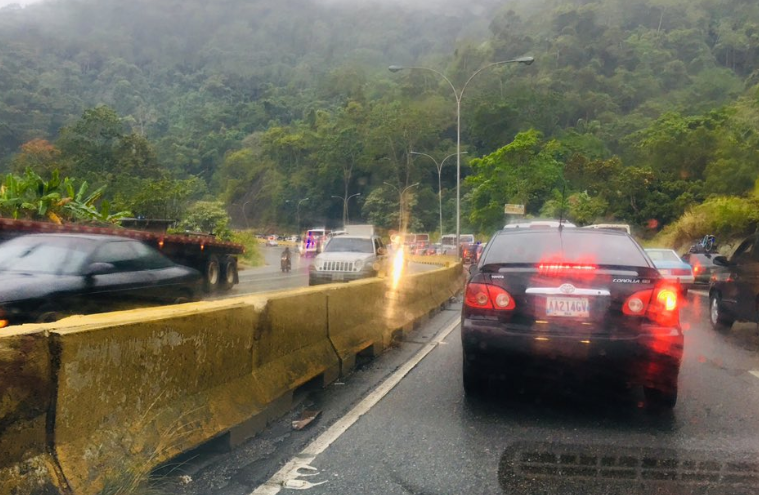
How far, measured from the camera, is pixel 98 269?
26.6ft

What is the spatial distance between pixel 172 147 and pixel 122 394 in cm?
11299

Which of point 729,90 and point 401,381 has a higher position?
point 729,90

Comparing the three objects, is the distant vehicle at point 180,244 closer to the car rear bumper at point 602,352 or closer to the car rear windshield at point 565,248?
the car rear windshield at point 565,248

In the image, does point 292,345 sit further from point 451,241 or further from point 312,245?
point 451,241

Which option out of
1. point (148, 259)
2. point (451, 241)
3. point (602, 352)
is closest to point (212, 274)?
point (148, 259)

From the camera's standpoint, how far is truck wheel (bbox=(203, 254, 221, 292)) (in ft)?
59.0

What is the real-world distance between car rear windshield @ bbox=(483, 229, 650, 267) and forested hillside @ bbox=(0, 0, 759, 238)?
3307 centimetres

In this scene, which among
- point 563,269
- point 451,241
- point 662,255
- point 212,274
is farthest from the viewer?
point 451,241

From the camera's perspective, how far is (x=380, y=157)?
104375 millimetres

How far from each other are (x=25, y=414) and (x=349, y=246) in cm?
1844

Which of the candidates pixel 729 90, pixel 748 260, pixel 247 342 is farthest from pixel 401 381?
pixel 729 90

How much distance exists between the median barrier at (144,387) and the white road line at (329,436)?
545 mm

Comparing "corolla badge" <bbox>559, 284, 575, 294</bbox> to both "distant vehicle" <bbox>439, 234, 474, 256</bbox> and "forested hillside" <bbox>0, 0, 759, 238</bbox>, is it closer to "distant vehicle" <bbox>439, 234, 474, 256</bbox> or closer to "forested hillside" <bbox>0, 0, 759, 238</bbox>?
"forested hillside" <bbox>0, 0, 759, 238</bbox>

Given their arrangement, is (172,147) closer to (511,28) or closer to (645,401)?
(511,28)
